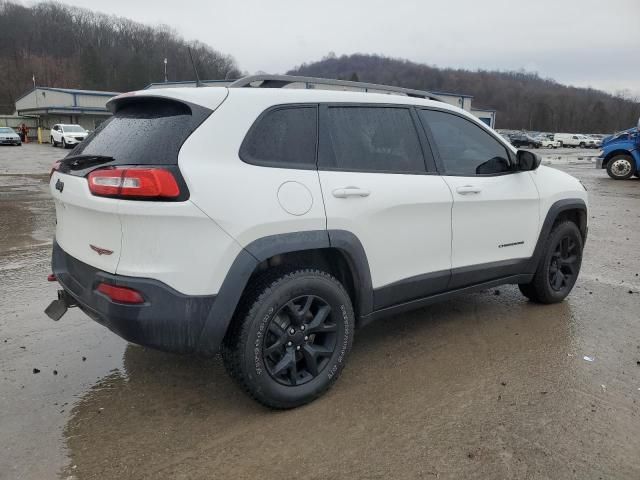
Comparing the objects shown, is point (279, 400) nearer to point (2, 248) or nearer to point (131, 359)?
point (131, 359)

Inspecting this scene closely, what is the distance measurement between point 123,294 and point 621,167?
19552 mm

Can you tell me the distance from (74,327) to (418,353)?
2734 millimetres

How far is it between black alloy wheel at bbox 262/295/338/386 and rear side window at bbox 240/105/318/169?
2.61ft

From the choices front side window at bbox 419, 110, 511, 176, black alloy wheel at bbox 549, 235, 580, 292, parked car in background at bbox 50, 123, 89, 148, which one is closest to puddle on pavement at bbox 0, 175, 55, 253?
front side window at bbox 419, 110, 511, 176

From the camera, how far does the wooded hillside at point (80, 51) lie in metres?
91.1

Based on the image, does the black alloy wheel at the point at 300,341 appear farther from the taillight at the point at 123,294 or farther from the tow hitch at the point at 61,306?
the tow hitch at the point at 61,306

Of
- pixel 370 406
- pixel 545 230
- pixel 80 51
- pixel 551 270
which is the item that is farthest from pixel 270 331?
pixel 80 51

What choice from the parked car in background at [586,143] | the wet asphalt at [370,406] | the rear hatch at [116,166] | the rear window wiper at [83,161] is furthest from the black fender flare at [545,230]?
the parked car in background at [586,143]

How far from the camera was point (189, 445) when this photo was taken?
267 cm

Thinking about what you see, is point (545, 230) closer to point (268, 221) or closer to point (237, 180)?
point (268, 221)

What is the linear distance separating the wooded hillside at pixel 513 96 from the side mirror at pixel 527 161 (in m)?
110

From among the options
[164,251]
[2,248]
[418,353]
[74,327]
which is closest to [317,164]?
[164,251]

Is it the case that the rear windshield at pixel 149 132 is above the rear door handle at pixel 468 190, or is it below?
above

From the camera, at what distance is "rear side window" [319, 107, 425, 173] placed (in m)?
3.17
